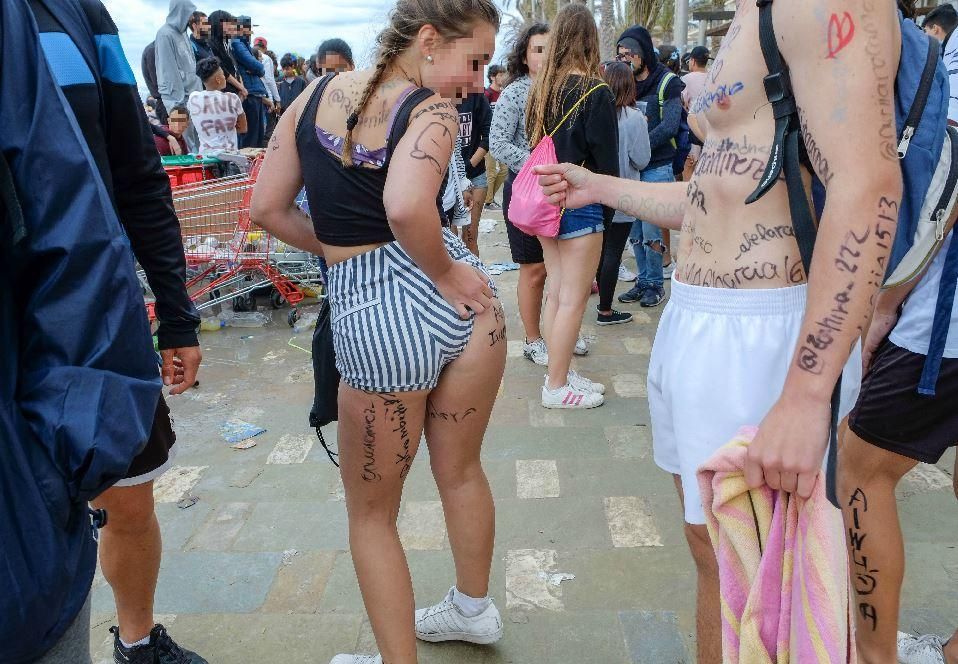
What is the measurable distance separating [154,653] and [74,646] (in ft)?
3.67

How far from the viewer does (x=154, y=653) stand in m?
2.24

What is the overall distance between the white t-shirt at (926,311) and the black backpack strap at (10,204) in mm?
1997

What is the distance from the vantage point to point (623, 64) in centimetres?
501

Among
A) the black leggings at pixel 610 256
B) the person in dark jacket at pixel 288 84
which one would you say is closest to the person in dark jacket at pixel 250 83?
the person in dark jacket at pixel 288 84

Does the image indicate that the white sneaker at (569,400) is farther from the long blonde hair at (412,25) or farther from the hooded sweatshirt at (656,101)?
the long blonde hair at (412,25)

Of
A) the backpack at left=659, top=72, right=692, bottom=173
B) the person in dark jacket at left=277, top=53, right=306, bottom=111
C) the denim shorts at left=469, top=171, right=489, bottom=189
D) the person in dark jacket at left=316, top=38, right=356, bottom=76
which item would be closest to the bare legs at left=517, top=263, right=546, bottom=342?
the backpack at left=659, top=72, right=692, bottom=173

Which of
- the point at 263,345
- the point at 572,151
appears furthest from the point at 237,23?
the point at 572,151

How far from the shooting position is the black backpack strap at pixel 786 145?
54.0 inches

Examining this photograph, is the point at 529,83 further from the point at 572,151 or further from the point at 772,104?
the point at 772,104

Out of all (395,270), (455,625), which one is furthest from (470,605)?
(395,270)

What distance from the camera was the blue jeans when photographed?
Answer: 236 inches

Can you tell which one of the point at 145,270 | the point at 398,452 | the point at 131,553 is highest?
the point at 145,270

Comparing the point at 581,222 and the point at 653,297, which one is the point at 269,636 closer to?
the point at 581,222

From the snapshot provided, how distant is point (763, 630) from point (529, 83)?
12.7ft
